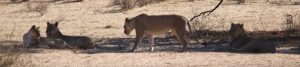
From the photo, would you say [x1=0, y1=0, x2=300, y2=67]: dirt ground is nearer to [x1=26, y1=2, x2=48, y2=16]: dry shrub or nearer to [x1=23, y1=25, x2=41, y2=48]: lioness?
[x1=26, y1=2, x2=48, y2=16]: dry shrub

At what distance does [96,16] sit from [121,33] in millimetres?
5591

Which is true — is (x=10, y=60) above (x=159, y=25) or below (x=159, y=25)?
above

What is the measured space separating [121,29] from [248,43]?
775 cm

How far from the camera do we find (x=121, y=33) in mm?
23000

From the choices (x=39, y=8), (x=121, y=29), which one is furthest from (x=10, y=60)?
(x=39, y=8)

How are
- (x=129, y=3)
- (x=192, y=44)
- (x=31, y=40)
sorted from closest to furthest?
(x=31, y=40) < (x=192, y=44) < (x=129, y=3)

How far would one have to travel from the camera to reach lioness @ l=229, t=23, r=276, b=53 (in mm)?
16531

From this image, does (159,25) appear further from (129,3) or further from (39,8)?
(39,8)

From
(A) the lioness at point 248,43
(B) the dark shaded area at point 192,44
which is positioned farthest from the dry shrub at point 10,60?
(A) the lioness at point 248,43

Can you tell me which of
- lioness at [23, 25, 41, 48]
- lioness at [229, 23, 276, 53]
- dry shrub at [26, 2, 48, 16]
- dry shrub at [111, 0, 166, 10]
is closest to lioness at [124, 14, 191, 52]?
lioness at [229, 23, 276, 53]

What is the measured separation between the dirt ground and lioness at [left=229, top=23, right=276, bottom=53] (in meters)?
0.28

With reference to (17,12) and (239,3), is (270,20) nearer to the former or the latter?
(239,3)

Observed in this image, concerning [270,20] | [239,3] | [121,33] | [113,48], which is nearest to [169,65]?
→ [113,48]

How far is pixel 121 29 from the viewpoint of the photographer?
2425 centimetres
